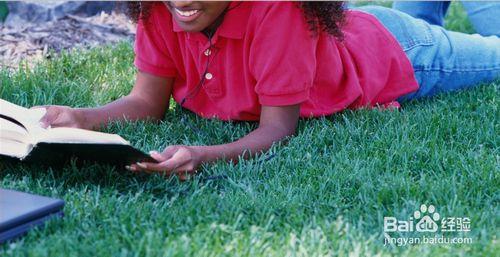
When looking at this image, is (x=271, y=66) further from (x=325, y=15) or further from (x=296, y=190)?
(x=296, y=190)

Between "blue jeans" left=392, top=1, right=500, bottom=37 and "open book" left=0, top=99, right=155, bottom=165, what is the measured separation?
5.86 ft

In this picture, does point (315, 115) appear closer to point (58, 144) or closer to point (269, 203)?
point (269, 203)

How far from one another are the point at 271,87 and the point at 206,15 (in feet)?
0.80

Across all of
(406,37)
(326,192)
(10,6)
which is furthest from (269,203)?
(10,6)

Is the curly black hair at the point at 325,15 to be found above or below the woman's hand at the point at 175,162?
above

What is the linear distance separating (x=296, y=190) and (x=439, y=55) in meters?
1.07

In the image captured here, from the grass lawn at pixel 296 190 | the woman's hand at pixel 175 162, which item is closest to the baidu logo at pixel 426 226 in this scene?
Result: the grass lawn at pixel 296 190

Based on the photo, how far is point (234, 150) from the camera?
6.82 ft

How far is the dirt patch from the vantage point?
3217 mm

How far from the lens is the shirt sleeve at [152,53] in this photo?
2416 millimetres

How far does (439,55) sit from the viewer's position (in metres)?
2.74

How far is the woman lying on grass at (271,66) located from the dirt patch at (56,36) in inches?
28.8

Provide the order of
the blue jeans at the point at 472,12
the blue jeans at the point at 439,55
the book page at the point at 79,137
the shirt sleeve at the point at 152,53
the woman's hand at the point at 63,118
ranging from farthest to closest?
the blue jeans at the point at 472,12
the blue jeans at the point at 439,55
the shirt sleeve at the point at 152,53
the woman's hand at the point at 63,118
the book page at the point at 79,137

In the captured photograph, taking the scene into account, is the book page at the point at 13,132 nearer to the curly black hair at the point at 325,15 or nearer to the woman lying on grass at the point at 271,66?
the woman lying on grass at the point at 271,66
